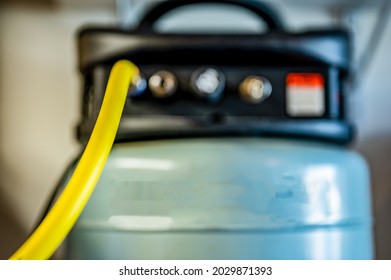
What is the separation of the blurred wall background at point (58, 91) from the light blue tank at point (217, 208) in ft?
0.86

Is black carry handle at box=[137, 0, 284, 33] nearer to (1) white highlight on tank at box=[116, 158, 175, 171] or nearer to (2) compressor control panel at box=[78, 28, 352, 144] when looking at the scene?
(2) compressor control panel at box=[78, 28, 352, 144]

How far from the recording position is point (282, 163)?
0.45 m

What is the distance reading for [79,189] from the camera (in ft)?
1.09

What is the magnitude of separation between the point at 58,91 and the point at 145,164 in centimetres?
31

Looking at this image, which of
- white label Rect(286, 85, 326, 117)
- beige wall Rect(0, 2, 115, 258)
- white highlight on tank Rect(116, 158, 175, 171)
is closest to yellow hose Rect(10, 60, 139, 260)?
white highlight on tank Rect(116, 158, 175, 171)

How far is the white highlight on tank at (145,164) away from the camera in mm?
443

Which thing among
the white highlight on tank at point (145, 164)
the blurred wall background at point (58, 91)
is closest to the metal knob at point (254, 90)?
the white highlight on tank at point (145, 164)

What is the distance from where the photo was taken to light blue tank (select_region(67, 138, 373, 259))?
428 millimetres

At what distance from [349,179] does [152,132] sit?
177mm

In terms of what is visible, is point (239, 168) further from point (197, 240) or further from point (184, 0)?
point (184, 0)

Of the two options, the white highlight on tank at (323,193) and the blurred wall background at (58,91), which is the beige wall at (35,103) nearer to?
the blurred wall background at (58,91)

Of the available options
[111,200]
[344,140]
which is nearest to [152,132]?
[111,200]

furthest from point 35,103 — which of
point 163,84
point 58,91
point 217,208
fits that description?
point 217,208

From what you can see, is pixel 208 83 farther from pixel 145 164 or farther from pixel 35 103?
pixel 35 103
